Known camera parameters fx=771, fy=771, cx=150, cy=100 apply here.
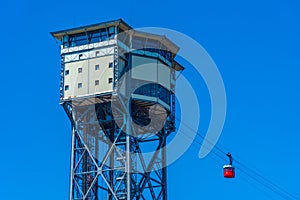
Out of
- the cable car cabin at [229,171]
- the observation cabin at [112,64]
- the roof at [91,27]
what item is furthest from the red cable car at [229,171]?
the roof at [91,27]

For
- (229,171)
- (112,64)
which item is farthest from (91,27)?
(229,171)

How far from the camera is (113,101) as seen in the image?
65.7 metres

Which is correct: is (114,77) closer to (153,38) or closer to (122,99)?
(122,99)

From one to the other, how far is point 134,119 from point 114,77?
15.6 feet

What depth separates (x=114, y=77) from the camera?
6544 cm

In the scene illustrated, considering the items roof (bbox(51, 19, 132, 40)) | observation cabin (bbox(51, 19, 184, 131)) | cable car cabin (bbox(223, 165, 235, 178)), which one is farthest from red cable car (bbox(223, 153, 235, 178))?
roof (bbox(51, 19, 132, 40))

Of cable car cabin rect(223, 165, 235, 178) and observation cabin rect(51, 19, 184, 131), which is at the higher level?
observation cabin rect(51, 19, 184, 131)

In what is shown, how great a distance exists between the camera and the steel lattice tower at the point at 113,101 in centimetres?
6606

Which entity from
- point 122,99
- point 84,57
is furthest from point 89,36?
point 122,99

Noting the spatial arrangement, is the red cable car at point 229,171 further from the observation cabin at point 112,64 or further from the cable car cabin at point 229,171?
the observation cabin at point 112,64

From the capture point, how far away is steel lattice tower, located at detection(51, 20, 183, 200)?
66.1 metres

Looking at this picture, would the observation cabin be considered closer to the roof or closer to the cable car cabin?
the roof

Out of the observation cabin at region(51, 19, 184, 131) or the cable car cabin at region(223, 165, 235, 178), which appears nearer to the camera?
the cable car cabin at region(223, 165, 235, 178)

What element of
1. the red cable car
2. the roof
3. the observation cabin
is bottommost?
the red cable car
